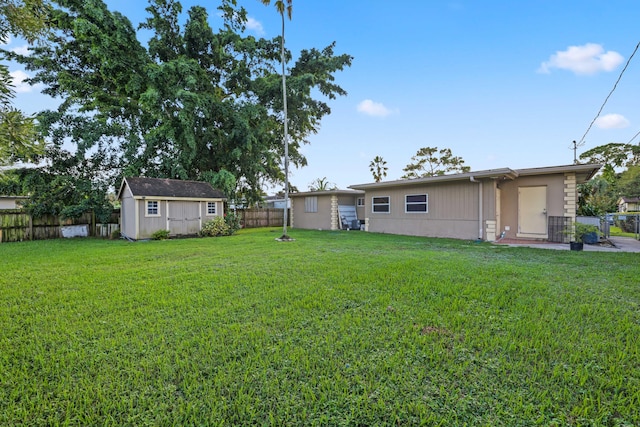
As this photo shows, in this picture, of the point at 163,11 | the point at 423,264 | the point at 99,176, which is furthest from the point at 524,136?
the point at 99,176

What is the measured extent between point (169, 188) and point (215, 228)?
267 cm

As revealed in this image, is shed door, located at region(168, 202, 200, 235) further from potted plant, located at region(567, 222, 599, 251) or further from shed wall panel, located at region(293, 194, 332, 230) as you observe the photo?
potted plant, located at region(567, 222, 599, 251)

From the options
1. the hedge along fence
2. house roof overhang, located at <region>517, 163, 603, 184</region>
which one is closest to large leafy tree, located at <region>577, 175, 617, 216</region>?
house roof overhang, located at <region>517, 163, 603, 184</region>

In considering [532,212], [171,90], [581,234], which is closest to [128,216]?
[171,90]

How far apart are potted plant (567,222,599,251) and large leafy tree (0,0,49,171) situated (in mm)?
10712

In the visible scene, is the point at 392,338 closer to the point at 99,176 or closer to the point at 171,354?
the point at 171,354

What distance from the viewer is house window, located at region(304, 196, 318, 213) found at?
17.1m

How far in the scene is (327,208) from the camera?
16359mm

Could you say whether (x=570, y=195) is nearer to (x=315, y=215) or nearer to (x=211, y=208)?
(x=315, y=215)

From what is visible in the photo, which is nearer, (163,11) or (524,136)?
(524,136)

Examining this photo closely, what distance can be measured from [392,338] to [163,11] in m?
19.7

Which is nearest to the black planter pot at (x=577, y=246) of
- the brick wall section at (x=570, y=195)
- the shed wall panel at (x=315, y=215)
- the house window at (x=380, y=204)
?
the brick wall section at (x=570, y=195)

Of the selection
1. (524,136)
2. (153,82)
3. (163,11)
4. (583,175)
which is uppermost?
(163,11)

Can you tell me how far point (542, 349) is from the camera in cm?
242
